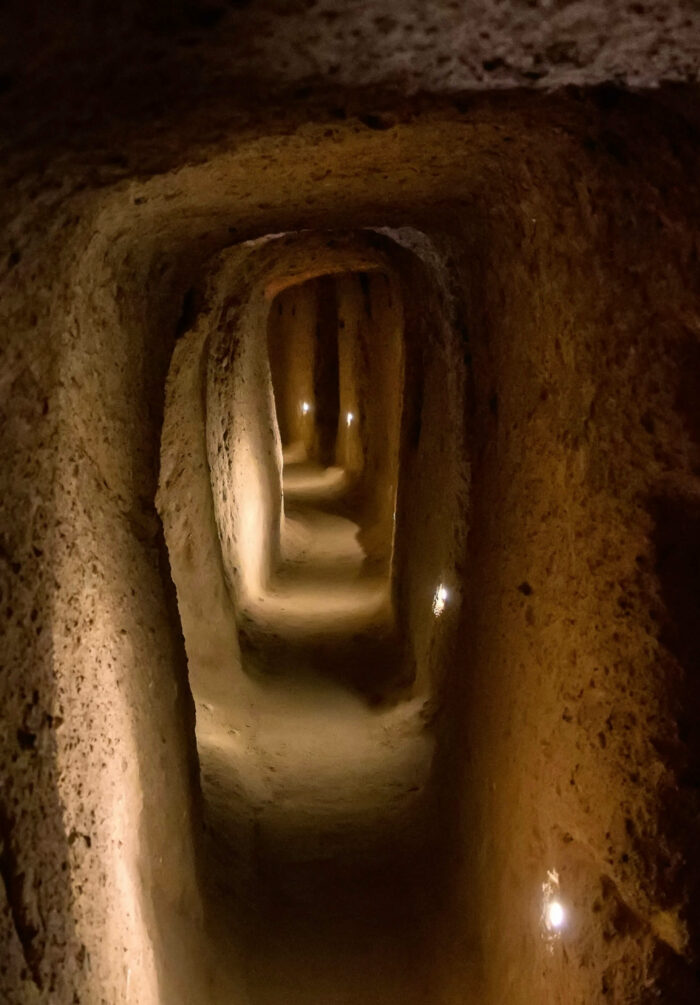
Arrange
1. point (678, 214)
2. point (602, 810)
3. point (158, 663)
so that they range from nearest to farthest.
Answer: point (678, 214) → point (602, 810) → point (158, 663)

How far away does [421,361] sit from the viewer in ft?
19.0

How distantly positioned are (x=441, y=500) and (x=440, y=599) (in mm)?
535

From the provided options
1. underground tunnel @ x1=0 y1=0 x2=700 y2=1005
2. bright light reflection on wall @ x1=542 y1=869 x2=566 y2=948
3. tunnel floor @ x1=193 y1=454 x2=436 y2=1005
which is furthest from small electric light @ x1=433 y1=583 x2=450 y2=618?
bright light reflection on wall @ x1=542 y1=869 x2=566 y2=948

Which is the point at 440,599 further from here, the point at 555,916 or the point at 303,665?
the point at 555,916

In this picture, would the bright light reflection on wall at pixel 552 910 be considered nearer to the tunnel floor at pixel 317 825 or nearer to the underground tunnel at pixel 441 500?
the underground tunnel at pixel 441 500

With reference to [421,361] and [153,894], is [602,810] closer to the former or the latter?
[153,894]

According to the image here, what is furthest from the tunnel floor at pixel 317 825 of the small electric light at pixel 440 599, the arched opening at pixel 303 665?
the small electric light at pixel 440 599

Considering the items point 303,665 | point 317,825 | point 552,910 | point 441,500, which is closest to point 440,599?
point 441,500

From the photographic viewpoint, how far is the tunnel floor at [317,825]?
3.56m

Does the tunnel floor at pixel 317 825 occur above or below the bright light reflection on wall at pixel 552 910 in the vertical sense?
below

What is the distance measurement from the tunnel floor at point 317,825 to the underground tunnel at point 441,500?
2 centimetres

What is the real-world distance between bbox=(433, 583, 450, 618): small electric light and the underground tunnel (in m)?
0.04

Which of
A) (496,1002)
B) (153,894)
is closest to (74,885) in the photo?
(153,894)

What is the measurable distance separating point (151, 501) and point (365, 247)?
12.6 ft
